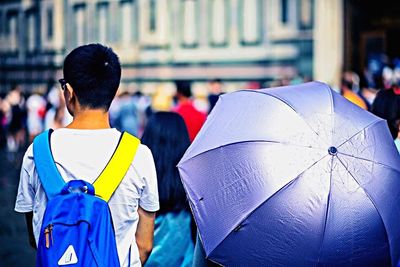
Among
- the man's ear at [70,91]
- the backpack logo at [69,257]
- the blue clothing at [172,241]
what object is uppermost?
the man's ear at [70,91]

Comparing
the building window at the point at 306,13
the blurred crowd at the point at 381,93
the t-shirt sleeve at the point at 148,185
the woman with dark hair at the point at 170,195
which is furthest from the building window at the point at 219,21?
the t-shirt sleeve at the point at 148,185

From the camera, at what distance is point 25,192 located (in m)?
2.53

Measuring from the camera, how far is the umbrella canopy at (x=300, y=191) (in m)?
2.79

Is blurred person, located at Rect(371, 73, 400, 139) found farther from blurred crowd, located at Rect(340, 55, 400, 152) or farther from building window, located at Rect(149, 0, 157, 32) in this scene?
building window, located at Rect(149, 0, 157, 32)

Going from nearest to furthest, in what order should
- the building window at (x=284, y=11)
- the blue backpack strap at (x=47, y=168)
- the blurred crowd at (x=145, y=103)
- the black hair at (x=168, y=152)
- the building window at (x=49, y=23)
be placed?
1. the blue backpack strap at (x=47, y=168)
2. the black hair at (x=168, y=152)
3. the blurred crowd at (x=145, y=103)
4. the building window at (x=284, y=11)
5. the building window at (x=49, y=23)

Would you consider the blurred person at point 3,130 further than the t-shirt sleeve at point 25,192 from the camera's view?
Yes

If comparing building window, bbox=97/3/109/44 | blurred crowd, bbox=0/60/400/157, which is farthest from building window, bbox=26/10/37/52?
building window, bbox=97/3/109/44

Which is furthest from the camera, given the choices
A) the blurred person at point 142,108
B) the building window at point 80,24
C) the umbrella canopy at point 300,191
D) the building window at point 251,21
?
the building window at point 80,24

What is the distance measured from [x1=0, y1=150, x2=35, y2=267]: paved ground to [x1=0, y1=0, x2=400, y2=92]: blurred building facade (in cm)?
568

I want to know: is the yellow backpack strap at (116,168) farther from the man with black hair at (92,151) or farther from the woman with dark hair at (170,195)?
the woman with dark hair at (170,195)

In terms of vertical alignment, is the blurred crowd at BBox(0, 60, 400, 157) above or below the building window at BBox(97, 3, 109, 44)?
below

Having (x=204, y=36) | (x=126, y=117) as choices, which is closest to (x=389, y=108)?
(x=126, y=117)

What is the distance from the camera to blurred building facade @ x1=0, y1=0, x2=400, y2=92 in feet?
48.5

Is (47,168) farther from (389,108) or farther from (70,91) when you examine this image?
(389,108)
